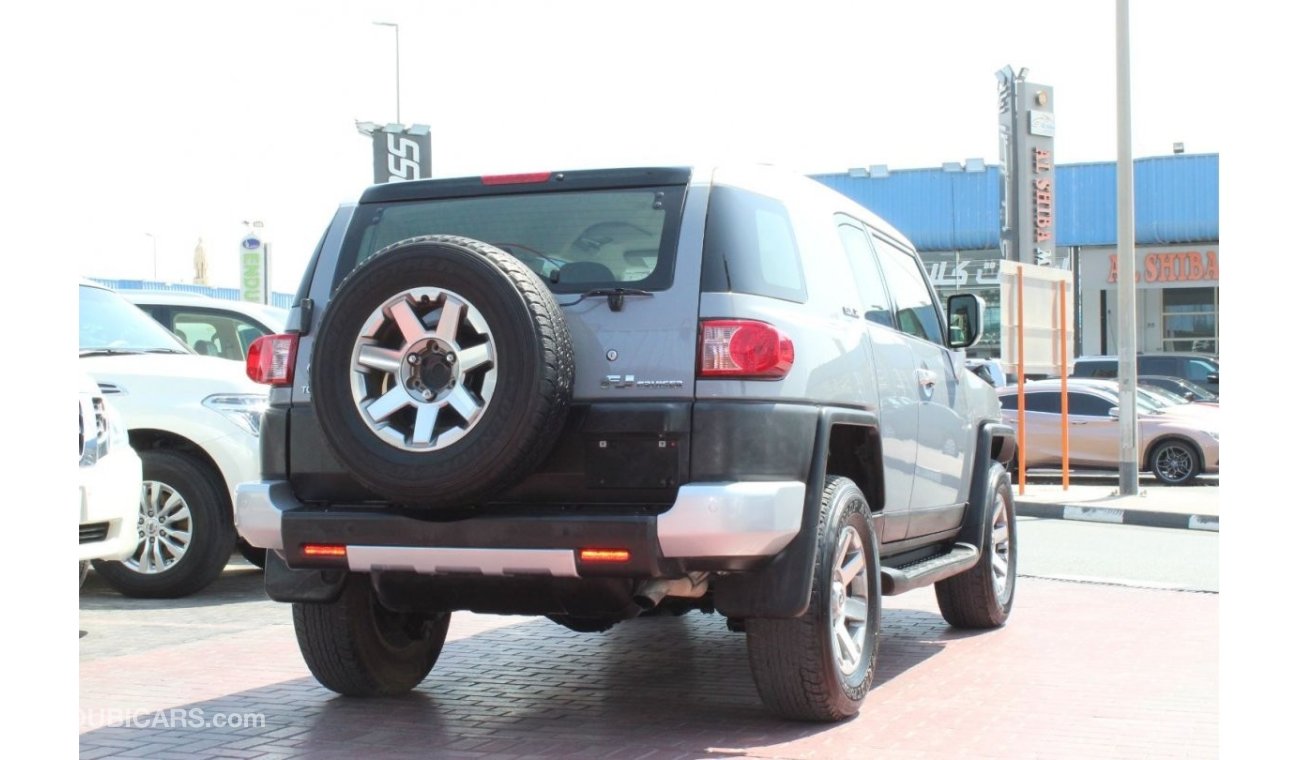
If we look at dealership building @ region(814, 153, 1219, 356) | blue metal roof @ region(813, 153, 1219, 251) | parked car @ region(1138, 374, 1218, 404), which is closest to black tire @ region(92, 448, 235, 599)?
parked car @ region(1138, 374, 1218, 404)

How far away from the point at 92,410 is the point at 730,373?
12.3 feet

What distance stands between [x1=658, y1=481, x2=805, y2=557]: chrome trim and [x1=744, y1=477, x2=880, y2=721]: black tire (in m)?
0.36

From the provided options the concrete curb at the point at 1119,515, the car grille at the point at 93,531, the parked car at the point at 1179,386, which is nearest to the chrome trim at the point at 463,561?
the car grille at the point at 93,531

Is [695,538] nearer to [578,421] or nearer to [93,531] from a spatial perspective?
[578,421]

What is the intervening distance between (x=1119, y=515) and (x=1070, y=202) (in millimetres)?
23473

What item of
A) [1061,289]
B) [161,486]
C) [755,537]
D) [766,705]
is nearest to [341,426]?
[755,537]

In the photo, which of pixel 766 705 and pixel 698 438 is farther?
pixel 766 705

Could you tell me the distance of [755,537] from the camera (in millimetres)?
5074

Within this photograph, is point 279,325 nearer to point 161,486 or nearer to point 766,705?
point 161,486

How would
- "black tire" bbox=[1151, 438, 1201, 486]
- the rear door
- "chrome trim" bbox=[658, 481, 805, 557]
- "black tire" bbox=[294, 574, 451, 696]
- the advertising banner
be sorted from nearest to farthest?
"chrome trim" bbox=[658, 481, 805, 557] → "black tire" bbox=[294, 574, 451, 696] → the rear door → "black tire" bbox=[1151, 438, 1201, 486] → the advertising banner

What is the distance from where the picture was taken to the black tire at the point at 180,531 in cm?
897

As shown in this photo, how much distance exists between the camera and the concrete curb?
1460 cm

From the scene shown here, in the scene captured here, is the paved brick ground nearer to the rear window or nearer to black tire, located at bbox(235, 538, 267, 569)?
black tire, located at bbox(235, 538, 267, 569)
